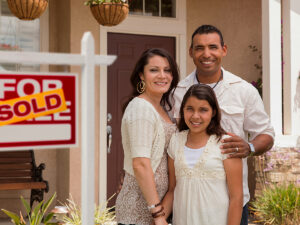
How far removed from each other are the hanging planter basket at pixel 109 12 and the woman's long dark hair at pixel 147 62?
2805 millimetres

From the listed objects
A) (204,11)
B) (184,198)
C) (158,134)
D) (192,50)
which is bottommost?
(184,198)

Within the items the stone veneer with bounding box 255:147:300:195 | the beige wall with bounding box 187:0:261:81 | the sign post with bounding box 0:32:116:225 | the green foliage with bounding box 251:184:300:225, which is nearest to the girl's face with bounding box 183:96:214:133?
the sign post with bounding box 0:32:116:225

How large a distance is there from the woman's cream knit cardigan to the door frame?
4.02 meters

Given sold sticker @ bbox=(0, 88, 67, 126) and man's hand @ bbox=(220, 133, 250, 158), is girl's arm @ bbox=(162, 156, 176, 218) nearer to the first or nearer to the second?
man's hand @ bbox=(220, 133, 250, 158)

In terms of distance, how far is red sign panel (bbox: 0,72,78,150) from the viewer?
142cm

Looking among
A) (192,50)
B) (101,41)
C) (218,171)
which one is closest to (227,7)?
(101,41)

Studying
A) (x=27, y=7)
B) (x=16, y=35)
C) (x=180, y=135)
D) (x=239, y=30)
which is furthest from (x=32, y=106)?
(x=239, y=30)

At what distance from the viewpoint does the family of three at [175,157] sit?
234cm

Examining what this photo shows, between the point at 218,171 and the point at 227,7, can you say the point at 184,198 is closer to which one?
the point at 218,171

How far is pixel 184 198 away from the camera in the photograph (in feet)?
7.88

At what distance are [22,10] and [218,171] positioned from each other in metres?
3.22

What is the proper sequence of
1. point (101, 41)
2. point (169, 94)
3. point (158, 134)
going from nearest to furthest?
point (158, 134)
point (169, 94)
point (101, 41)

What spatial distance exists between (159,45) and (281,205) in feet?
8.90

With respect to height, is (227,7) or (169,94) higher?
(227,7)
